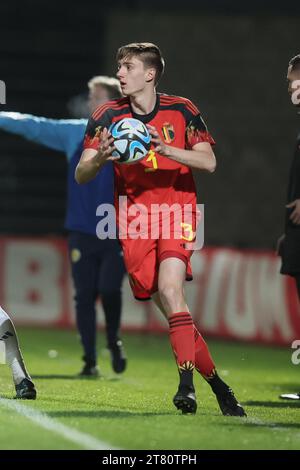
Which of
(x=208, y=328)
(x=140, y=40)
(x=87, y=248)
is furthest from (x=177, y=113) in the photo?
(x=140, y=40)

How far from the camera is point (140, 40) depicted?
2242 centimetres

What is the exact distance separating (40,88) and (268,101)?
147 inches

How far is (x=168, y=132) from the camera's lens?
8250 mm

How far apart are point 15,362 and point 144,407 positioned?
2.77 feet

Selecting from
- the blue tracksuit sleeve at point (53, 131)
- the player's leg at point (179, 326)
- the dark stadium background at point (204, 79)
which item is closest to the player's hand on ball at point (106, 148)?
the player's leg at point (179, 326)

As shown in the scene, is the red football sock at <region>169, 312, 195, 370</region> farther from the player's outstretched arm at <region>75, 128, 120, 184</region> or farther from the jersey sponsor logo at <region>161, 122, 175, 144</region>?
the jersey sponsor logo at <region>161, 122, 175, 144</region>

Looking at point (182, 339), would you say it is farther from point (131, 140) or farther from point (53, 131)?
point (53, 131)

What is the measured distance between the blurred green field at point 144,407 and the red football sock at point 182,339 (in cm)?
32

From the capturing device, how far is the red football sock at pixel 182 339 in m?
7.89

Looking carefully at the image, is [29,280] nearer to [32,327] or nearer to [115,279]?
[32,327]

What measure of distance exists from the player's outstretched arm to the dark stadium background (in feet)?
47.3

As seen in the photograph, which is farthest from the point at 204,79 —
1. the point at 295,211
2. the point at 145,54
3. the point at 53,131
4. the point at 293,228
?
the point at 145,54

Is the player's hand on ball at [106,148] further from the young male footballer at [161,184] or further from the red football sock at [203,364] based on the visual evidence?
the red football sock at [203,364]

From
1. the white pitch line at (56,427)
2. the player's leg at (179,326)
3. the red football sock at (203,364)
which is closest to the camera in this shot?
the white pitch line at (56,427)
